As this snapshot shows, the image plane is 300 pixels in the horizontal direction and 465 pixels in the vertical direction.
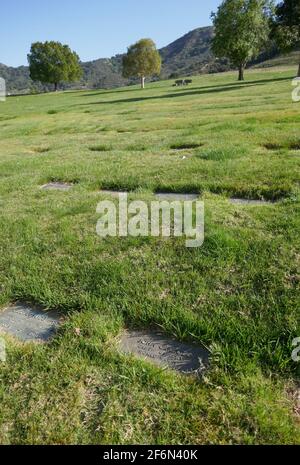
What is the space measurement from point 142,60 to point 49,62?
2803cm

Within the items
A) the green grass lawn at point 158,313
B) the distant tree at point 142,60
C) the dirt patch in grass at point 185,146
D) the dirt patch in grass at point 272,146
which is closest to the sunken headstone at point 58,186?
the green grass lawn at point 158,313

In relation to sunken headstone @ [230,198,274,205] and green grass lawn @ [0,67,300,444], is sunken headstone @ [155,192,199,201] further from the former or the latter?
sunken headstone @ [230,198,274,205]

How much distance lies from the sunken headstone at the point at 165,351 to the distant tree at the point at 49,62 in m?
93.7

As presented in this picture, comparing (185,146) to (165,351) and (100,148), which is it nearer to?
(100,148)

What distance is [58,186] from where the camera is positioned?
22.2 ft

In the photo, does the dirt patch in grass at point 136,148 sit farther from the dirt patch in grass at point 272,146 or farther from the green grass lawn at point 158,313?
the green grass lawn at point 158,313

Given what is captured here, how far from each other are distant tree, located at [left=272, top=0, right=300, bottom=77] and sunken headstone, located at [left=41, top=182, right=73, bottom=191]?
136ft

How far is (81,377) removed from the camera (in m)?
2.54

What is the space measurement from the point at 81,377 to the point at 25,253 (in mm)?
2037

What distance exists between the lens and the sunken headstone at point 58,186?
21.6 ft

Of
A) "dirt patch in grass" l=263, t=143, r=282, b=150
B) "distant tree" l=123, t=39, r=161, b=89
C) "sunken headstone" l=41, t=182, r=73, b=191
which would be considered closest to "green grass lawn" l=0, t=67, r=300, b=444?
"sunken headstone" l=41, t=182, r=73, b=191

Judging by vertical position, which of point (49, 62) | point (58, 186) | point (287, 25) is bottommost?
point (58, 186)

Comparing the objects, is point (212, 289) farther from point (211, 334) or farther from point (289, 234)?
point (289, 234)

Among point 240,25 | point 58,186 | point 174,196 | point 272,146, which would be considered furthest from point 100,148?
point 240,25
